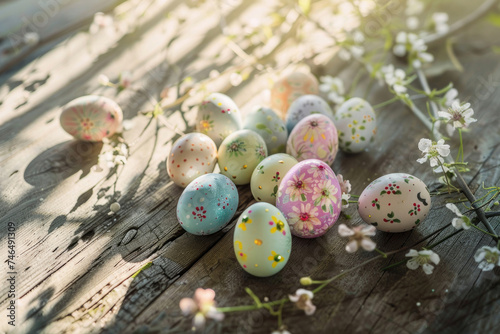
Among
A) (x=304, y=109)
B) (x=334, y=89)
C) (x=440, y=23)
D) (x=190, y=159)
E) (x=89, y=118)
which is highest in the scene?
(x=89, y=118)

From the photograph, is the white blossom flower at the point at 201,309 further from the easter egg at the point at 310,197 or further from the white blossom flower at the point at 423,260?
the white blossom flower at the point at 423,260

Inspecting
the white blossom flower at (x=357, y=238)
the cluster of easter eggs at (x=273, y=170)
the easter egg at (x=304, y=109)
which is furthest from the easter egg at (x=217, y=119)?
the white blossom flower at (x=357, y=238)

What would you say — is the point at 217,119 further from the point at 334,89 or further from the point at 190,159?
the point at 334,89

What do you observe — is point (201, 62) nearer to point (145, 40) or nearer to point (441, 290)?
point (145, 40)

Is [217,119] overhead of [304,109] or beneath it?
overhead

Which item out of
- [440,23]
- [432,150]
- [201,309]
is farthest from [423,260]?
[440,23]

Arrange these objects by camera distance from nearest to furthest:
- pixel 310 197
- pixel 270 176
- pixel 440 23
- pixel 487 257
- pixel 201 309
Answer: pixel 201 309
pixel 487 257
pixel 310 197
pixel 270 176
pixel 440 23
